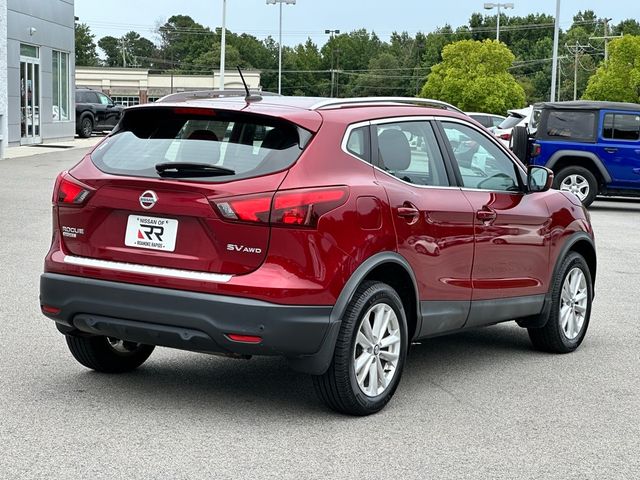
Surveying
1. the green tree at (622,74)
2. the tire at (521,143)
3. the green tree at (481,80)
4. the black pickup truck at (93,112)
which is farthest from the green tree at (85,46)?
the tire at (521,143)

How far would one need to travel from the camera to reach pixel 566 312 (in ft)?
26.2

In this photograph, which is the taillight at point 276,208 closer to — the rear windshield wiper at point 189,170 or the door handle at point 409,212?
the rear windshield wiper at point 189,170

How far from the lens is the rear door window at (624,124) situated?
2067cm

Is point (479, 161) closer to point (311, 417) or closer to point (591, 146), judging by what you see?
point (311, 417)

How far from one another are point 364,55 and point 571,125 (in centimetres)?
15738

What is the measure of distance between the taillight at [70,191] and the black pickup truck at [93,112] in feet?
122

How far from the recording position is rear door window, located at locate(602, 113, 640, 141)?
2067 cm

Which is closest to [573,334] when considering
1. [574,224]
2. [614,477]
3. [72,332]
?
[574,224]

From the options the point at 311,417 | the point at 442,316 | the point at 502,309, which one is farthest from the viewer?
the point at 502,309

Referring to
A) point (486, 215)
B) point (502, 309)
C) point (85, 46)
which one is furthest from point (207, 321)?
point (85, 46)

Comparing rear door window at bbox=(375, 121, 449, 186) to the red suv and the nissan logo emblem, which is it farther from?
the nissan logo emblem

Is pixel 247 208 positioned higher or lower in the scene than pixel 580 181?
higher

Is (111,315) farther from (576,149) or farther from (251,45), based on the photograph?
(251,45)

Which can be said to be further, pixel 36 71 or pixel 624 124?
pixel 36 71
